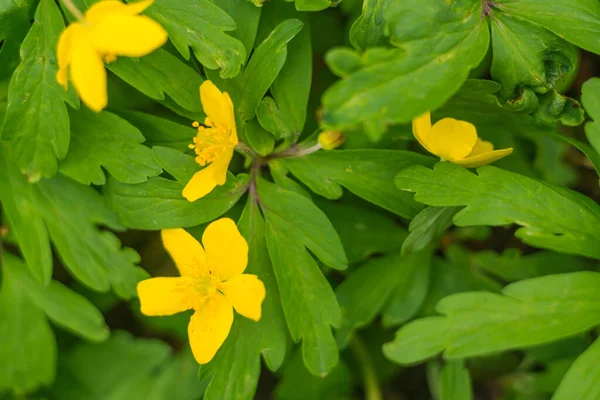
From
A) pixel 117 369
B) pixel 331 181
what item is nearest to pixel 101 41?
pixel 331 181

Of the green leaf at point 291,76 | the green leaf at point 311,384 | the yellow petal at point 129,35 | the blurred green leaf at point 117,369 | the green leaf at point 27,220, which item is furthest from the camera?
the blurred green leaf at point 117,369

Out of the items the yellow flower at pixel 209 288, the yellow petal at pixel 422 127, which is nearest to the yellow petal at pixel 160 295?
the yellow flower at pixel 209 288

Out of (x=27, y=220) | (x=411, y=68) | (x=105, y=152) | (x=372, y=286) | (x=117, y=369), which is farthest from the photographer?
(x=117, y=369)

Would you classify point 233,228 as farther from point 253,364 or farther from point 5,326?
point 5,326

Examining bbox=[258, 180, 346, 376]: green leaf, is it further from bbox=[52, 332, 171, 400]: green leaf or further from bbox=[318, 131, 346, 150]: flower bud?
bbox=[52, 332, 171, 400]: green leaf

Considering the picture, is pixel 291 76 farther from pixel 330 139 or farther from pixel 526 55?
pixel 526 55

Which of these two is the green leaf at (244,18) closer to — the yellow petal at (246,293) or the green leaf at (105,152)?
the green leaf at (105,152)

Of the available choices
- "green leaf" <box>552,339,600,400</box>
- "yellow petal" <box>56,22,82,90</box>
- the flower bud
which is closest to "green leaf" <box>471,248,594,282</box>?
"green leaf" <box>552,339,600,400</box>
